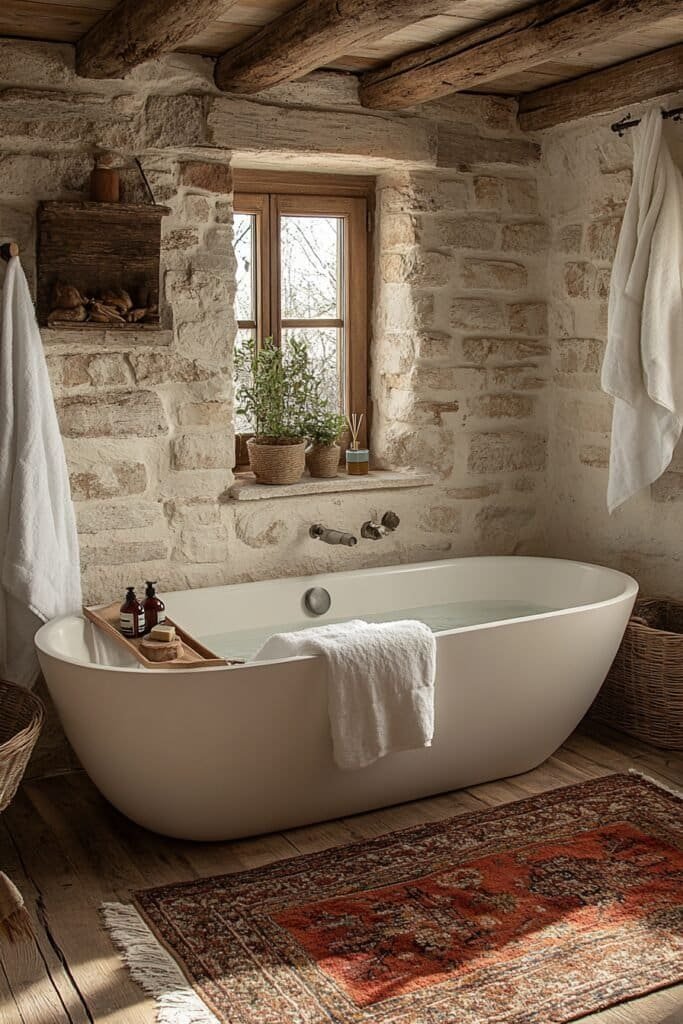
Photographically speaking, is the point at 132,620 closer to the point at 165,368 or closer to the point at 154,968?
the point at 165,368

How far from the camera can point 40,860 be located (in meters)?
3.04

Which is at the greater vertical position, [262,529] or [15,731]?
[262,529]

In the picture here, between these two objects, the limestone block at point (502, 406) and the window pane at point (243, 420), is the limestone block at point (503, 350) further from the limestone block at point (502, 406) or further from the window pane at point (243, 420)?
the window pane at point (243, 420)

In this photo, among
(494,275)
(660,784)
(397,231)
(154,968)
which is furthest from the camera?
(494,275)

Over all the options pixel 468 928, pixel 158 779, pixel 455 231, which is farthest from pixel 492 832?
pixel 455 231

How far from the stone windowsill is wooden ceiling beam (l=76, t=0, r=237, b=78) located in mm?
1398

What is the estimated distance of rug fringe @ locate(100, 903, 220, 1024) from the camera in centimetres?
235

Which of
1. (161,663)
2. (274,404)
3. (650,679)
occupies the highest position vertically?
(274,404)

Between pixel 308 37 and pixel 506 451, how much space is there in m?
1.92

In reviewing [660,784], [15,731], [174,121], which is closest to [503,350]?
[174,121]

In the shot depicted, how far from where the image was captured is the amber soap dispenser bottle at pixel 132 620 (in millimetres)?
3275

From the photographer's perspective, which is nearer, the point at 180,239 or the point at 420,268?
the point at 180,239

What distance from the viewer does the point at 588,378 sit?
4277 millimetres

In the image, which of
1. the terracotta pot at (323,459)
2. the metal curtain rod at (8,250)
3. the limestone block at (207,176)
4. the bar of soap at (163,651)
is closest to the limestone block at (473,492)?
the terracotta pot at (323,459)
